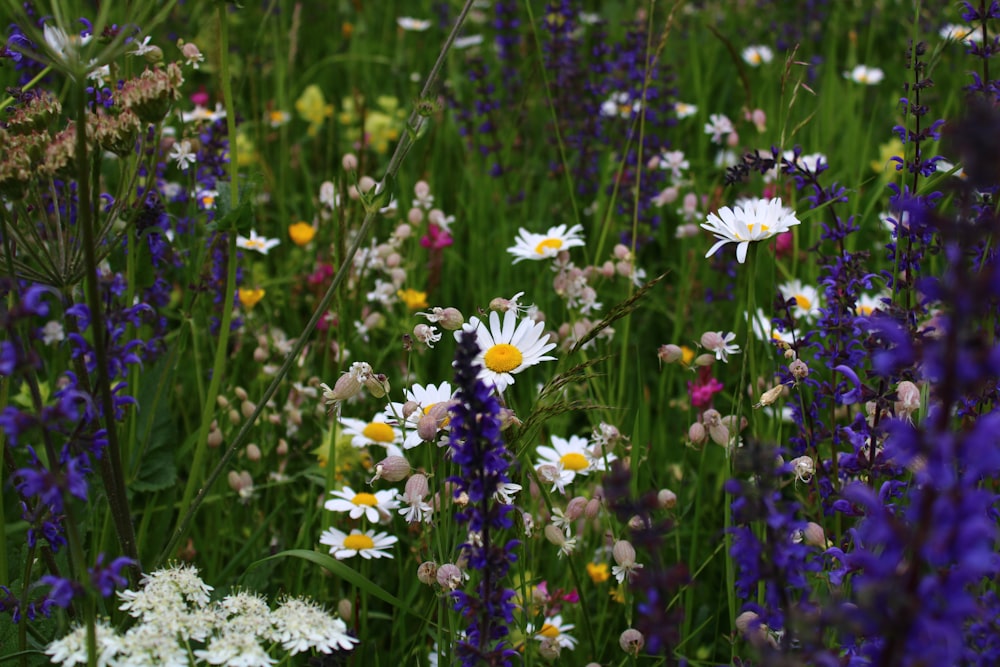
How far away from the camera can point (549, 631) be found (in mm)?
2074

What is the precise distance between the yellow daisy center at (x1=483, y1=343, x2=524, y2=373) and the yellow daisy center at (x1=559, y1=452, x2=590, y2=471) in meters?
0.48

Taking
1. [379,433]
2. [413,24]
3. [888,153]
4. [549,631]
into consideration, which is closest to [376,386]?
[379,433]

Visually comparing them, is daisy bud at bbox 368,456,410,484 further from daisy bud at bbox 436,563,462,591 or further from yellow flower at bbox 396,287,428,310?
yellow flower at bbox 396,287,428,310

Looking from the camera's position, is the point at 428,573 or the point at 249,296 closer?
the point at 428,573

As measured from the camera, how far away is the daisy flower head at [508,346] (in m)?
2.03

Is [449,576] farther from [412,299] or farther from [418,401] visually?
[412,299]

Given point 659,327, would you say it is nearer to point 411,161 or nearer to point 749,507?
point 411,161

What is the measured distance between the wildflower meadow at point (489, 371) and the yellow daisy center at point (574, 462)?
0.05 ft

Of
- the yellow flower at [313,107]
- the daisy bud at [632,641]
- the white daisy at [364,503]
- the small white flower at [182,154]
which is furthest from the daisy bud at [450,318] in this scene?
the yellow flower at [313,107]

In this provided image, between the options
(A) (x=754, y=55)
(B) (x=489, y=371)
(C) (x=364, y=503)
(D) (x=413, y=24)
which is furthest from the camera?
(D) (x=413, y=24)

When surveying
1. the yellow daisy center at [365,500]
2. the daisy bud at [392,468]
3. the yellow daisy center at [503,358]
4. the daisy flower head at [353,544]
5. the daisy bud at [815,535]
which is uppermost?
the yellow daisy center at [503,358]

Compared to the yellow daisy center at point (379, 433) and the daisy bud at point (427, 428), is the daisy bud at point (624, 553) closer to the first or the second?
the daisy bud at point (427, 428)

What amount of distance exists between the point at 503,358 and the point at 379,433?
0.49 meters

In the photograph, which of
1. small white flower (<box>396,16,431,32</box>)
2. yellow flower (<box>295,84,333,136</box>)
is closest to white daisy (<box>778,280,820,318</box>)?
yellow flower (<box>295,84,333,136</box>)
